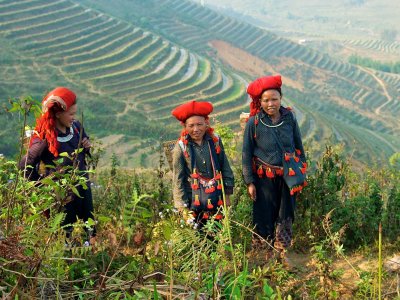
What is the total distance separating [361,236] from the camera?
3127 millimetres

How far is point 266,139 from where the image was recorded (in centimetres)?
281

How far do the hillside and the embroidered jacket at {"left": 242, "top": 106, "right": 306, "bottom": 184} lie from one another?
1712 cm

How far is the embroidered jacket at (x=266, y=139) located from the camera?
9.21ft

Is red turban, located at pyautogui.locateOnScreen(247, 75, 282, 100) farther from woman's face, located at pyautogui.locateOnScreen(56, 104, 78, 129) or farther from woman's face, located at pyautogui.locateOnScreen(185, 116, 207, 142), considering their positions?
woman's face, located at pyautogui.locateOnScreen(56, 104, 78, 129)

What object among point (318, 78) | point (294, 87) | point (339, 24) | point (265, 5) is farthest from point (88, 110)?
point (265, 5)

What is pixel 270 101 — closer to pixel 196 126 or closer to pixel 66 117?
pixel 196 126

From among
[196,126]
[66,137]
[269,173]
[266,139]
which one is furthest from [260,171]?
[66,137]

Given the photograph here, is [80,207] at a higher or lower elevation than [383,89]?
higher

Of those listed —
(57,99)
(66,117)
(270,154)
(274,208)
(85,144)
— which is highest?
(57,99)

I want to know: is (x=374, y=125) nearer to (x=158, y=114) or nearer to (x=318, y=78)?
(x=318, y=78)

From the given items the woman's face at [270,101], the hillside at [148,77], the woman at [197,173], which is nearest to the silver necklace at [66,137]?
the woman at [197,173]

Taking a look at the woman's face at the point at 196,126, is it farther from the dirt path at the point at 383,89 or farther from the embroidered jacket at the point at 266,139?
the dirt path at the point at 383,89

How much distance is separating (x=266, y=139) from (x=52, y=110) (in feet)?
4.19

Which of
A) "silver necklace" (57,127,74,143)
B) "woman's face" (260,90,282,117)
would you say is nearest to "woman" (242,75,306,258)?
"woman's face" (260,90,282,117)
